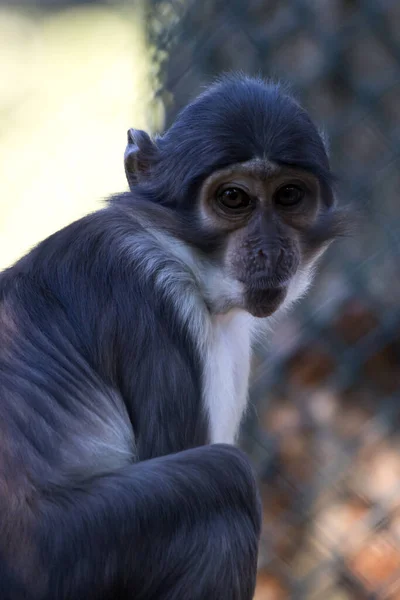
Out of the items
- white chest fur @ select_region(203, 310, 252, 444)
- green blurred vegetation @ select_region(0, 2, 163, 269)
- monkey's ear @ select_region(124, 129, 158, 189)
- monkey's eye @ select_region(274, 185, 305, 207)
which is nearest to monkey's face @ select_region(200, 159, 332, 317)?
monkey's eye @ select_region(274, 185, 305, 207)

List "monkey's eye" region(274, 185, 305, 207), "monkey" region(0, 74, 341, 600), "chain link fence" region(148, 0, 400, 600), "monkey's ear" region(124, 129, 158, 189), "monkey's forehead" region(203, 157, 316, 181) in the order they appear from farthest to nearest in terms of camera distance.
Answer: "chain link fence" region(148, 0, 400, 600) → "monkey's ear" region(124, 129, 158, 189) → "monkey's eye" region(274, 185, 305, 207) → "monkey's forehead" region(203, 157, 316, 181) → "monkey" region(0, 74, 341, 600)

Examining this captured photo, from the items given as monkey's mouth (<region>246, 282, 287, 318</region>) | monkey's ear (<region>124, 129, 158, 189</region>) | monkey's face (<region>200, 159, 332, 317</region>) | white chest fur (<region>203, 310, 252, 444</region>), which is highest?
monkey's ear (<region>124, 129, 158, 189</region>)

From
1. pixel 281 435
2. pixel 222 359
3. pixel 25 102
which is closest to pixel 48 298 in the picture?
pixel 222 359

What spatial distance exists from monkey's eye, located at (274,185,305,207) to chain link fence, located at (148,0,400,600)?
5.01ft

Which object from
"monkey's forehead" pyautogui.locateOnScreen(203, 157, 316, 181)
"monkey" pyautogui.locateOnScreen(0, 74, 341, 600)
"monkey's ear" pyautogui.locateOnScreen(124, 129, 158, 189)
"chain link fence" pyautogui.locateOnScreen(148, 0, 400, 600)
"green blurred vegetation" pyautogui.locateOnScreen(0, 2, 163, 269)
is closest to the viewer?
"monkey" pyautogui.locateOnScreen(0, 74, 341, 600)

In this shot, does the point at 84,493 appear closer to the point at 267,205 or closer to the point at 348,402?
the point at 267,205

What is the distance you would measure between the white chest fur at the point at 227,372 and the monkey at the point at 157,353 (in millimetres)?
12

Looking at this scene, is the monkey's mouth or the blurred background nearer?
the monkey's mouth

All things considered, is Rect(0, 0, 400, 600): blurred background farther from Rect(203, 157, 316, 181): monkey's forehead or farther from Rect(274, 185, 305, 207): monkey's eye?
Rect(203, 157, 316, 181): monkey's forehead

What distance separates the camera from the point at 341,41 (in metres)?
6.04

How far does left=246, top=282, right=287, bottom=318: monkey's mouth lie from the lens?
14.9ft

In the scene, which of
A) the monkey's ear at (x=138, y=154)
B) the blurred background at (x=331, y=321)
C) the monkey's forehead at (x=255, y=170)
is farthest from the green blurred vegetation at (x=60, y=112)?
the monkey's forehead at (x=255, y=170)

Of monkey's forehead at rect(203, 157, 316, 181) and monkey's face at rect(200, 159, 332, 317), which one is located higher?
monkey's forehead at rect(203, 157, 316, 181)

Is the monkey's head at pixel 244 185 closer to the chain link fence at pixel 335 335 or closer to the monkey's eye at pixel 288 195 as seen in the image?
the monkey's eye at pixel 288 195
